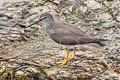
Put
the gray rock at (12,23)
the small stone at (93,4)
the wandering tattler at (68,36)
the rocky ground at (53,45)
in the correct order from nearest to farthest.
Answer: the wandering tattler at (68,36) < the rocky ground at (53,45) < the gray rock at (12,23) < the small stone at (93,4)

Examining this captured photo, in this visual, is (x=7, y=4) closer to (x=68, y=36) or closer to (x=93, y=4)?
(x=93, y=4)

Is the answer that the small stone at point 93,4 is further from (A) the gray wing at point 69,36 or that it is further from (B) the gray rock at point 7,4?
(A) the gray wing at point 69,36

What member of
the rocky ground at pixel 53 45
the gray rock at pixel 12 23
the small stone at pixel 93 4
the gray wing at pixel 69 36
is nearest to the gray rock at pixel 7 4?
the rocky ground at pixel 53 45

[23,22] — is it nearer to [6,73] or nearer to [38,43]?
[38,43]

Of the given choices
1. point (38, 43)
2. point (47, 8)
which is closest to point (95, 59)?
point (38, 43)

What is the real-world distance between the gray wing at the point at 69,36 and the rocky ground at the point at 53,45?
2.46 feet

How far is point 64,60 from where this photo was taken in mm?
9070

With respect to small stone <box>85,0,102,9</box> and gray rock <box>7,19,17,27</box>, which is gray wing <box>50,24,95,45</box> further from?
small stone <box>85,0,102,9</box>

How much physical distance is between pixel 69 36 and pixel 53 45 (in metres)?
1.72

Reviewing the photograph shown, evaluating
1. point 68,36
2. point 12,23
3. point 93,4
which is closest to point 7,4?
point 12,23

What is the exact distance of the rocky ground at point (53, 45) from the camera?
8.51 metres

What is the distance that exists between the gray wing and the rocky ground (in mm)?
750

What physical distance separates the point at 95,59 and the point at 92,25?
2493mm

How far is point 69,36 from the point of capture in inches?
334
